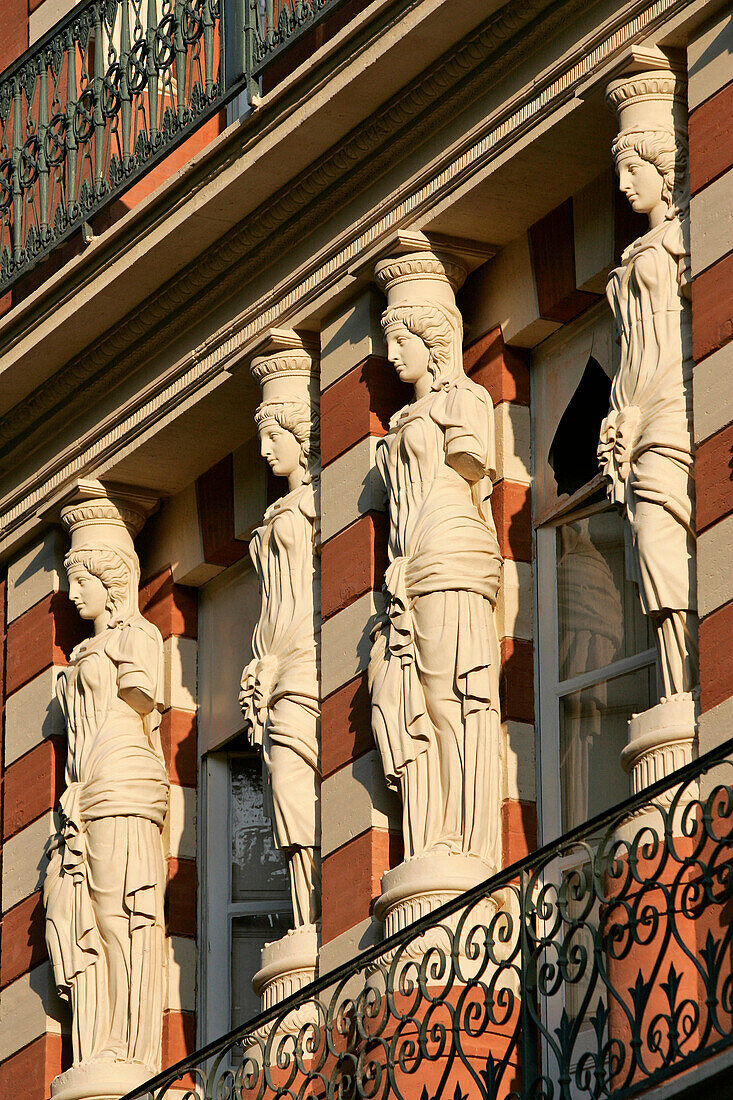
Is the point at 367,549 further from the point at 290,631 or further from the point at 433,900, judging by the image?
the point at 433,900

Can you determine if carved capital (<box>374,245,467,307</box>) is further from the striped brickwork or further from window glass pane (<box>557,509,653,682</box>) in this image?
the striped brickwork

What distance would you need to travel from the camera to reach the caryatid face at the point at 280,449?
13695 millimetres

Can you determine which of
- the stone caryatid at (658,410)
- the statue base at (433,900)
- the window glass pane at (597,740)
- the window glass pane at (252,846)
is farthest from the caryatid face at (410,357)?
the window glass pane at (252,846)

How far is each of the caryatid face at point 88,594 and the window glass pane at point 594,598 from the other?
2949 mm

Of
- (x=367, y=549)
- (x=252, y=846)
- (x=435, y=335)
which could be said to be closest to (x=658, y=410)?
(x=435, y=335)

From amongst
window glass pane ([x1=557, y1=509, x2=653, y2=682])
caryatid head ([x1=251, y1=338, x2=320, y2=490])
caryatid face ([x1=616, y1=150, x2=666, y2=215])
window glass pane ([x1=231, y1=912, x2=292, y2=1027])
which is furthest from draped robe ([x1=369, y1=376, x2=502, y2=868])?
window glass pane ([x1=231, y1=912, x2=292, y2=1027])

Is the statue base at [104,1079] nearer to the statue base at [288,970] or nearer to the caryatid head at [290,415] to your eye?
the statue base at [288,970]

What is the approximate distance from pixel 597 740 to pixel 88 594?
11.3 feet

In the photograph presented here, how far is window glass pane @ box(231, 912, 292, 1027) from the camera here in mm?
14000

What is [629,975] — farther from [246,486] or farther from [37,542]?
[37,542]

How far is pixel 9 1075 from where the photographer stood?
47.4 ft

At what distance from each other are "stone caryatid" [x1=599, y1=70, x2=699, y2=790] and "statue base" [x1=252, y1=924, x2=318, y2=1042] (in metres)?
2.15

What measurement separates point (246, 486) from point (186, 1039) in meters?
2.57

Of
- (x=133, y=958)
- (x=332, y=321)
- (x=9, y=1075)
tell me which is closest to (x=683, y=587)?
(x=332, y=321)
